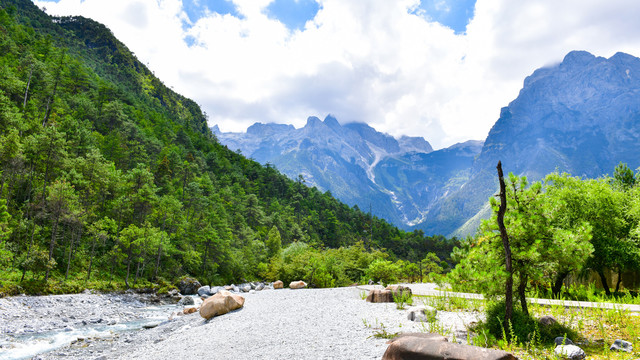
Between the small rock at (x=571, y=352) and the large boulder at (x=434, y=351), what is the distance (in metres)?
2.58

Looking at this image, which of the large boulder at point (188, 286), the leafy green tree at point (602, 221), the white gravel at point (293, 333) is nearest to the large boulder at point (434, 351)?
the white gravel at point (293, 333)

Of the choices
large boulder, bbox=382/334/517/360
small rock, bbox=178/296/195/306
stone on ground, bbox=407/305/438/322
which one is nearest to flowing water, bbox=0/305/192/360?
small rock, bbox=178/296/195/306

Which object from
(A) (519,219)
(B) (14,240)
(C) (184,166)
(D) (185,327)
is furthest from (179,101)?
(A) (519,219)

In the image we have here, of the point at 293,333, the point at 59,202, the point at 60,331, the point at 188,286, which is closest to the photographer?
the point at 293,333

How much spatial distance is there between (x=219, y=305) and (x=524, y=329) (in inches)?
584

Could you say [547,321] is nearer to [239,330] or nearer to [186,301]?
[239,330]

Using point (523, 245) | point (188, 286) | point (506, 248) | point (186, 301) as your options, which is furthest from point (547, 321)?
point (188, 286)

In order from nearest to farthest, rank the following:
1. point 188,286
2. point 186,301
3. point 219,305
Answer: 1. point 219,305
2. point 186,301
3. point 188,286

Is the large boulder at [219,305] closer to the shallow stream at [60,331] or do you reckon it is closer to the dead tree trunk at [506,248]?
the shallow stream at [60,331]

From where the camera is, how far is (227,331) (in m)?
13.0

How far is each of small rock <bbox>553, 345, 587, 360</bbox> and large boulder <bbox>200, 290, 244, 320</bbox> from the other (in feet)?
51.2

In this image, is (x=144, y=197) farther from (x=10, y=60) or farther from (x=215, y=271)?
(x=10, y=60)

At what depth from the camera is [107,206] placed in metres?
38.0

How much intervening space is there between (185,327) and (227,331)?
4.42 m
